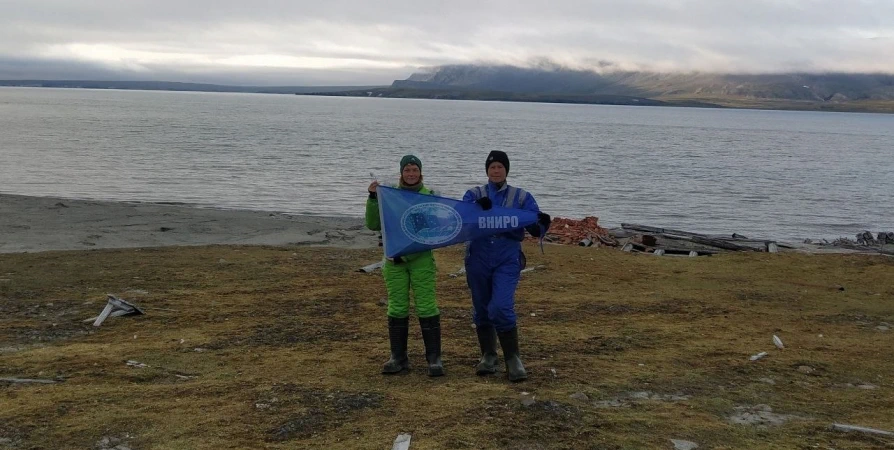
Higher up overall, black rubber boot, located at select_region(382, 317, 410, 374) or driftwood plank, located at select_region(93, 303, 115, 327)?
black rubber boot, located at select_region(382, 317, 410, 374)

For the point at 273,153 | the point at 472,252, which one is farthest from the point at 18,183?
the point at 472,252

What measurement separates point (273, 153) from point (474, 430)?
5033 centimetres

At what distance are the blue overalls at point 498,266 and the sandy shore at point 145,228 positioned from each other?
1060cm

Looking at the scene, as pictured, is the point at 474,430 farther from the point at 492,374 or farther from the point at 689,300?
the point at 689,300

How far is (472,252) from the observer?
695 centimetres

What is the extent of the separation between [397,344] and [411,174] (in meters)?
1.56

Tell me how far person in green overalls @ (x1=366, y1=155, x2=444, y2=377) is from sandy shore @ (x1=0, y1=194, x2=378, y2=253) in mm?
10343

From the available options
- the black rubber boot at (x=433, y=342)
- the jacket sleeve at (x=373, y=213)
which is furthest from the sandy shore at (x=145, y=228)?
the black rubber boot at (x=433, y=342)

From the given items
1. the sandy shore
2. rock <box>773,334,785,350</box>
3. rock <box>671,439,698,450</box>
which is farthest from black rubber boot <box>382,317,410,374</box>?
the sandy shore

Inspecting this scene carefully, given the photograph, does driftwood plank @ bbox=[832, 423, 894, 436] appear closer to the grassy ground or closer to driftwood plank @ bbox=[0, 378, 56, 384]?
the grassy ground

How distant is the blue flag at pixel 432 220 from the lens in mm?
6809

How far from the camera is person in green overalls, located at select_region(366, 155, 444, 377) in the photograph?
22.6ft

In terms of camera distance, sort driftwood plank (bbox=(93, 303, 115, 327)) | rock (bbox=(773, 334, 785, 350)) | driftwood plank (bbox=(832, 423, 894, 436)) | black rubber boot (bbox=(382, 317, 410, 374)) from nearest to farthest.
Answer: driftwood plank (bbox=(832, 423, 894, 436)) < black rubber boot (bbox=(382, 317, 410, 374)) < rock (bbox=(773, 334, 785, 350)) < driftwood plank (bbox=(93, 303, 115, 327))

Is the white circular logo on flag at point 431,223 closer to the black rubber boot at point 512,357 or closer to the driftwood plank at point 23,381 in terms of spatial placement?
the black rubber boot at point 512,357
